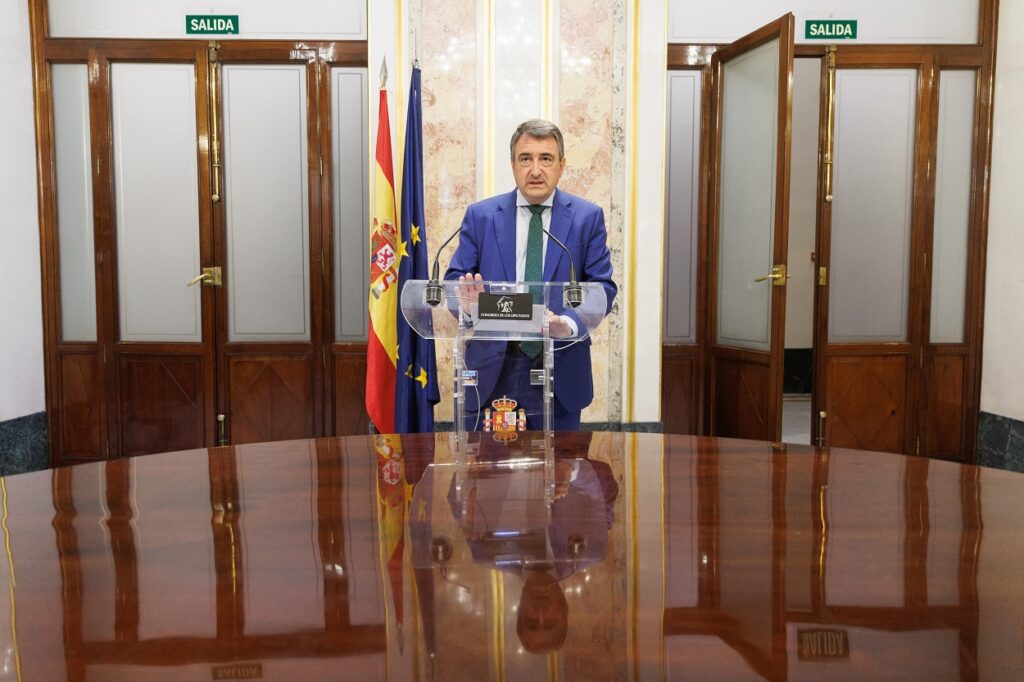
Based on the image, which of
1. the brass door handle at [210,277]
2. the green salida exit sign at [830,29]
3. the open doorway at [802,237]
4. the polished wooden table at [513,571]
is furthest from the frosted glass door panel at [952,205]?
the brass door handle at [210,277]

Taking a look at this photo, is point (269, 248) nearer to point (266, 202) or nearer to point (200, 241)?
point (266, 202)

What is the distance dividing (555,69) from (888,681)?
4.03 meters

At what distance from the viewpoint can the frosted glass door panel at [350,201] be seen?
199 inches

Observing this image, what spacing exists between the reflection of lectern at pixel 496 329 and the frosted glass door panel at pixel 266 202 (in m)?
3.27

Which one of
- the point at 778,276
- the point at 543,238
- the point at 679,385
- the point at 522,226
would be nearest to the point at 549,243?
the point at 543,238

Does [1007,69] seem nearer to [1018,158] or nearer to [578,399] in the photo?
[1018,158]

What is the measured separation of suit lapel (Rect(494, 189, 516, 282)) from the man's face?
11 centimetres

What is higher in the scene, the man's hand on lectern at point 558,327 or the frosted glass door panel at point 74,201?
the frosted glass door panel at point 74,201

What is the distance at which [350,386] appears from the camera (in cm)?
518

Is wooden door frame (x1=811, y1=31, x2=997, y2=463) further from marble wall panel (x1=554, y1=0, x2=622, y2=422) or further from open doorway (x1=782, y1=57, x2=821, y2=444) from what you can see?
open doorway (x1=782, y1=57, x2=821, y2=444)

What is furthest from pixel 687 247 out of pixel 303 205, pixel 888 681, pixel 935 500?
pixel 888 681

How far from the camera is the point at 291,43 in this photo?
16.4 ft

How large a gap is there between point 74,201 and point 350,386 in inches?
80.0

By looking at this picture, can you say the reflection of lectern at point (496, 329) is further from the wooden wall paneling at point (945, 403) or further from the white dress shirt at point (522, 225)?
the wooden wall paneling at point (945, 403)
